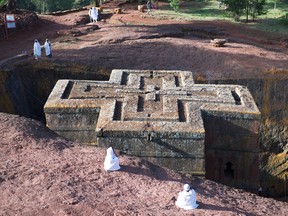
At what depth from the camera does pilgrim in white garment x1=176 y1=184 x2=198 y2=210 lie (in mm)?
4887

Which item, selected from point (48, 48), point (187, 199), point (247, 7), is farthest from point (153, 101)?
point (247, 7)

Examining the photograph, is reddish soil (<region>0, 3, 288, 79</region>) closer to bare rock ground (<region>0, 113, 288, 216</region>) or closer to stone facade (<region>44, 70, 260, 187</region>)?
stone facade (<region>44, 70, 260, 187</region>)

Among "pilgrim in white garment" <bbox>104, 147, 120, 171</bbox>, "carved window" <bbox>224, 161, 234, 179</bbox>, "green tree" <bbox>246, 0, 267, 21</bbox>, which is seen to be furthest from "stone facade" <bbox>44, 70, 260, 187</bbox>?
"green tree" <bbox>246, 0, 267, 21</bbox>

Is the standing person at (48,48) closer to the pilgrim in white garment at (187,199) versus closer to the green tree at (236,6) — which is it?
the pilgrim in white garment at (187,199)

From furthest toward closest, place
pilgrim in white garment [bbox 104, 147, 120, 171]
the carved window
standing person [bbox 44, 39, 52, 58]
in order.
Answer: standing person [bbox 44, 39, 52, 58] < the carved window < pilgrim in white garment [bbox 104, 147, 120, 171]

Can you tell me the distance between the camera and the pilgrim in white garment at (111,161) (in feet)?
18.4

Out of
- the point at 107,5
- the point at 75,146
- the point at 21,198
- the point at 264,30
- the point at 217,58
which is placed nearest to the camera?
the point at 21,198

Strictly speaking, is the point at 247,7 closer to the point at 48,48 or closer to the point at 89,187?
the point at 48,48

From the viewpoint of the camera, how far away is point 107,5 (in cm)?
2556

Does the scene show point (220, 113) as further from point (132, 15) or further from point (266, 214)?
point (132, 15)

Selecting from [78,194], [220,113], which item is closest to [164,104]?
[220,113]

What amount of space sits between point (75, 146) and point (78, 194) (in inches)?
62.9

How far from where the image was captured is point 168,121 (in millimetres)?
7191

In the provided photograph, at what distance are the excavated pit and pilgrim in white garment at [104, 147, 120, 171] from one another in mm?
6574
